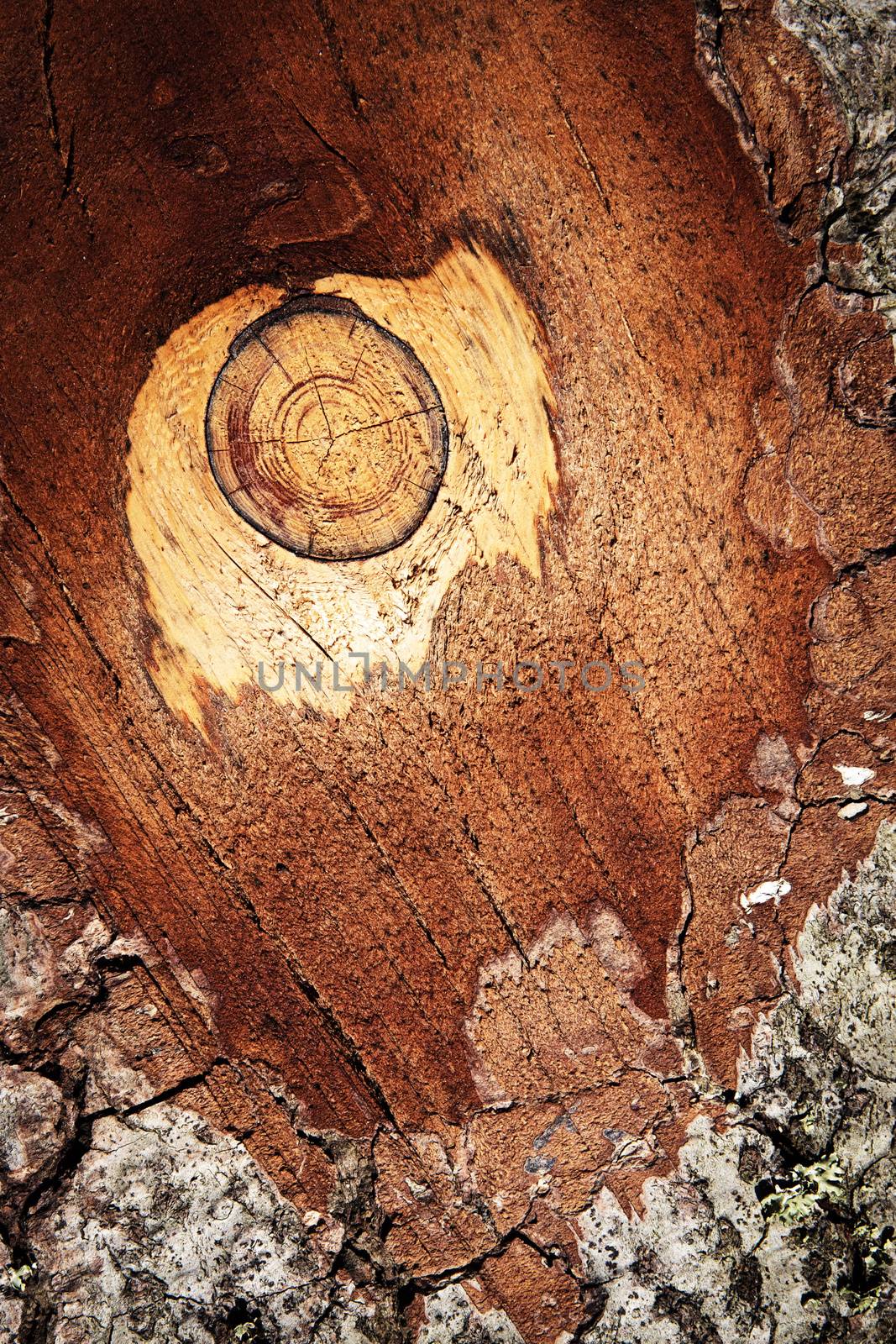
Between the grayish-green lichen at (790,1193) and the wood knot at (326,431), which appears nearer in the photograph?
the wood knot at (326,431)

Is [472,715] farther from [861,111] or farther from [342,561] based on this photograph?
[861,111]

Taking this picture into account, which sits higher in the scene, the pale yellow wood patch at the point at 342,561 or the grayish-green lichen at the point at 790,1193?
the pale yellow wood patch at the point at 342,561

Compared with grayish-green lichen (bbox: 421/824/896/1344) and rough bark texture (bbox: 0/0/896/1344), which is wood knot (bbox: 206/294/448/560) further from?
grayish-green lichen (bbox: 421/824/896/1344)

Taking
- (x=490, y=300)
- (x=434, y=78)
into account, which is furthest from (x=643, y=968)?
(x=434, y=78)

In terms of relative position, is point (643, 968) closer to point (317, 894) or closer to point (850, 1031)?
point (850, 1031)

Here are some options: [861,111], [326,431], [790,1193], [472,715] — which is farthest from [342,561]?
[790,1193]

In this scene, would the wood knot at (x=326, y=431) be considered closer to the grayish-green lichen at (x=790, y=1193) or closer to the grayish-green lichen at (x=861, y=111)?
the grayish-green lichen at (x=861, y=111)

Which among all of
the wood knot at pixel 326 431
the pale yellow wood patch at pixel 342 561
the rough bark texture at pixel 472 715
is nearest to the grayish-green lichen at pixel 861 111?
the rough bark texture at pixel 472 715
